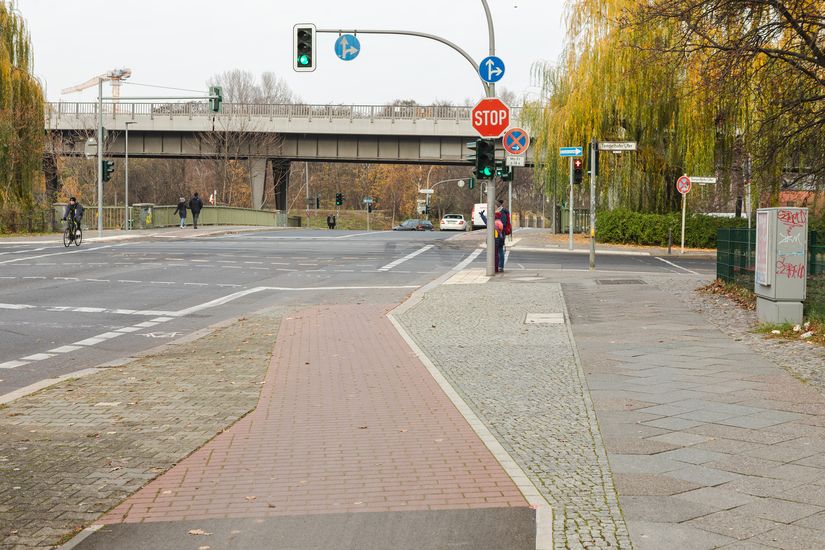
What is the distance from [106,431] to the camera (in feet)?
24.4

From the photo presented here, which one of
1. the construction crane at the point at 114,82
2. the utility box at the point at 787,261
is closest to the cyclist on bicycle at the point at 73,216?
the utility box at the point at 787,261

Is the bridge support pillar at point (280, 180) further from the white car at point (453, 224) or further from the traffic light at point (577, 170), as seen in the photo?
the traffic light at point (577, 170)

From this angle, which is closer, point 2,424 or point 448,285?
point 2,424

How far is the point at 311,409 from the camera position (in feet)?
27.1

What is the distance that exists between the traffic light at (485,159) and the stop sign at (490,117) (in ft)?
0.79

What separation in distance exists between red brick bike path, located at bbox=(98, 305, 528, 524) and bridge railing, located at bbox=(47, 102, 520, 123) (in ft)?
182

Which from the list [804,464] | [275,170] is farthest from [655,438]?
[275,170]

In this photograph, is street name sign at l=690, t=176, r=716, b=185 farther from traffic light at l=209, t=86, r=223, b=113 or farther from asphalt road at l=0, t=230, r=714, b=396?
traffic light at l=209, t=86, r=223, b=113

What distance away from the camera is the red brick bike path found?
5.57 metres

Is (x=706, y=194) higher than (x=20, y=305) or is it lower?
higher

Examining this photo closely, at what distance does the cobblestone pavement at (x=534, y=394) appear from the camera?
544 cm

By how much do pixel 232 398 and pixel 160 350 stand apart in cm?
373

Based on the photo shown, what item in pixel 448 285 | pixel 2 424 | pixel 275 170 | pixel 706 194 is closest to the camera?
pixel 2 424

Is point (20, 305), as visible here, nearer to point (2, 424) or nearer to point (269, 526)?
point (2, 424)
